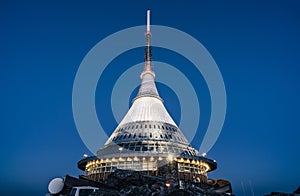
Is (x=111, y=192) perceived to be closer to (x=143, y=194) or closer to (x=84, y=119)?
(x=143, y=194)

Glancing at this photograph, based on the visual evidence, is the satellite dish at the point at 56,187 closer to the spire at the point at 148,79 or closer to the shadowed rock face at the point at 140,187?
the shadowed rock face at the point at 140,187

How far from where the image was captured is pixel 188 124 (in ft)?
242

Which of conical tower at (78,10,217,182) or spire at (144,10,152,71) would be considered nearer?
conical tower at (78,10,217,182)

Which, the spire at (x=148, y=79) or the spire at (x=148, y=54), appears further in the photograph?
the spire at (x=148, y=54)

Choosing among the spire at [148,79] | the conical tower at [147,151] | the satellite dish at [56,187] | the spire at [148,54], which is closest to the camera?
the satellite dish at [56,187]

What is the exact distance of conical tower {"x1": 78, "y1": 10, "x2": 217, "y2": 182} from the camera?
35.4 meters

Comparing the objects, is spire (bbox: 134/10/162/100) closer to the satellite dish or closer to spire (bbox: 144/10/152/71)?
spire (bbox: 144/10/152/71)

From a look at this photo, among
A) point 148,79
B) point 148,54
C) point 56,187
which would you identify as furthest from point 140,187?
point 148,54

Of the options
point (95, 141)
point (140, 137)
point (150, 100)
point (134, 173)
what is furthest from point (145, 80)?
point (134, 173)

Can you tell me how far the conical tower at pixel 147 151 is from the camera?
3544cm

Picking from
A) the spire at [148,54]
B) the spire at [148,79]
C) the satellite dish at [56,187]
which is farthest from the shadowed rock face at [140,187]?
the spire at [148,54]

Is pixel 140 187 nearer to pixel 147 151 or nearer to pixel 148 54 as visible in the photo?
Answer: pixel 147 151

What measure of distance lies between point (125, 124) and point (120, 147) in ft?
28.4

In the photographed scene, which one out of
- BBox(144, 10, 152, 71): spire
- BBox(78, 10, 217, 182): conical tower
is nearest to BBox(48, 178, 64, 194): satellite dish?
BBox(78, 10, 217, 182): conical tower
